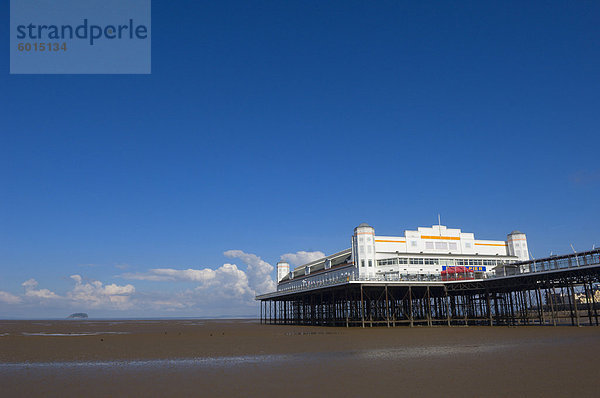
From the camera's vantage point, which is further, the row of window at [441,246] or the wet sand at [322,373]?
the row of window at [441,246]

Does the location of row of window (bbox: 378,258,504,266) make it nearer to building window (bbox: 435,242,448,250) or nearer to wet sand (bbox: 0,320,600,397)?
building window (bbox: 435,242,448,250)

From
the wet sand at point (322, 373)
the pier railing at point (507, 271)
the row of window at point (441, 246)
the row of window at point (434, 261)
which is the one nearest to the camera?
the wet sand at point (322, 373)

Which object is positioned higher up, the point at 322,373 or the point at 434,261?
the point at 434,261

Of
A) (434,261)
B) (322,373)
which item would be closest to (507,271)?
(434,261)

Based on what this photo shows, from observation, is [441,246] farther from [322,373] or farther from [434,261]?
[322,373]

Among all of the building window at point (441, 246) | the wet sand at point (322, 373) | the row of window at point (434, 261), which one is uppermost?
the building window at point (441, 246)

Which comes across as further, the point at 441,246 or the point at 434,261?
the point at 441,246

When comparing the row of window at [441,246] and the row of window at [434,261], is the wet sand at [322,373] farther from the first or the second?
the row of window at [441,246]

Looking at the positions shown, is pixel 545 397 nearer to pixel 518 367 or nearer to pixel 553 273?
pixel 518 367

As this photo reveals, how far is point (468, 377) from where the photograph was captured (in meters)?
16.6

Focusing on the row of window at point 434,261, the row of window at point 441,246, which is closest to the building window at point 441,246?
the row of window at point 441,246

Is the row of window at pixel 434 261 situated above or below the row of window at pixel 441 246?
below

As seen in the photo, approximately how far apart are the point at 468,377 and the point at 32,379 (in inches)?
657

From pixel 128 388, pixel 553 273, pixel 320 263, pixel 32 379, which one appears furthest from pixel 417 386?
pixel 320 263
